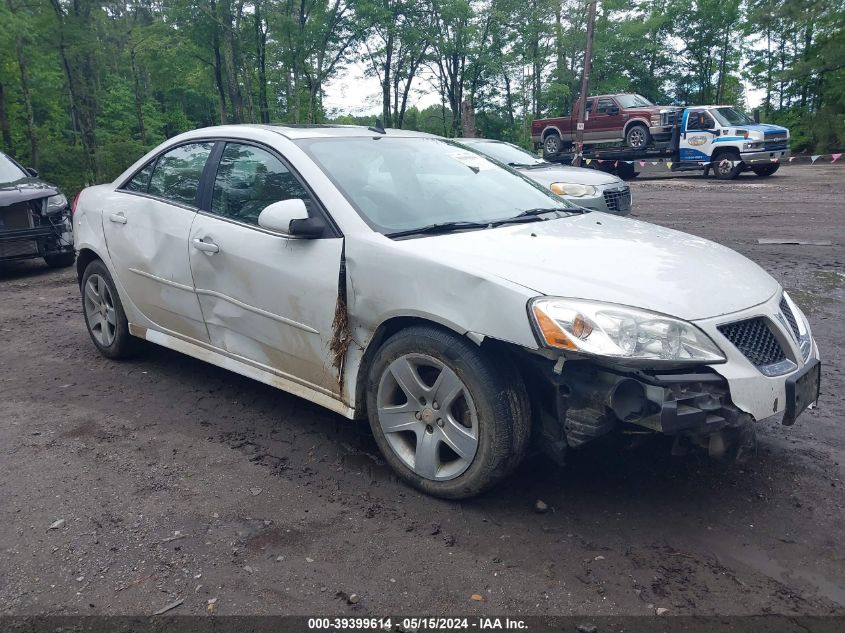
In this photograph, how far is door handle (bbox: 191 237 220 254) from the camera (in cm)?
401

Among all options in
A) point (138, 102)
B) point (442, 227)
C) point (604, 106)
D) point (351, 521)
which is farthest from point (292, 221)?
point (138, 102)

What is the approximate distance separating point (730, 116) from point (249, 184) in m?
22.1

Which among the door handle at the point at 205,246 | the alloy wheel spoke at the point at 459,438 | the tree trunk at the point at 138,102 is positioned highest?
the tree trunk at the point at 138,102

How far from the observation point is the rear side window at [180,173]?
441cm

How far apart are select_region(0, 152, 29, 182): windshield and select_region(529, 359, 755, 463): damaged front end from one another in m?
9.13

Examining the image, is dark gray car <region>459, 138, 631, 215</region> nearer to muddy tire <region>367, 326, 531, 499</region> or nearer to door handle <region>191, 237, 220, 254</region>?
door handle <region>191, 237, 220, 254</region>

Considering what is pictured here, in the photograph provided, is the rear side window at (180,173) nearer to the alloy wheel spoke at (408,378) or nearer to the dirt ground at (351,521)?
the dirt ground at (351,521)

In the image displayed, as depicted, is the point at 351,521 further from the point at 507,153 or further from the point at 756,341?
the point at 507,153

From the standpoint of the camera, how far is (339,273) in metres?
3.44

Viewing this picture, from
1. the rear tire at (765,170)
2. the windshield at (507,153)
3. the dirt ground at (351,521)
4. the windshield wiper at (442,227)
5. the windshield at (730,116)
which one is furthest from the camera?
the rear tire at (765,170)

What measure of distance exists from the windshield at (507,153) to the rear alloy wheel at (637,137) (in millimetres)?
14019

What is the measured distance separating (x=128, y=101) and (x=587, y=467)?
46.4m

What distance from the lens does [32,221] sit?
895cm

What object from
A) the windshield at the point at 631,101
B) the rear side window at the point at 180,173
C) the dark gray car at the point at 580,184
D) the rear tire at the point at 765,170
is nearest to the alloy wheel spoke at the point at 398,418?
the rear side window at the point at 180,173
